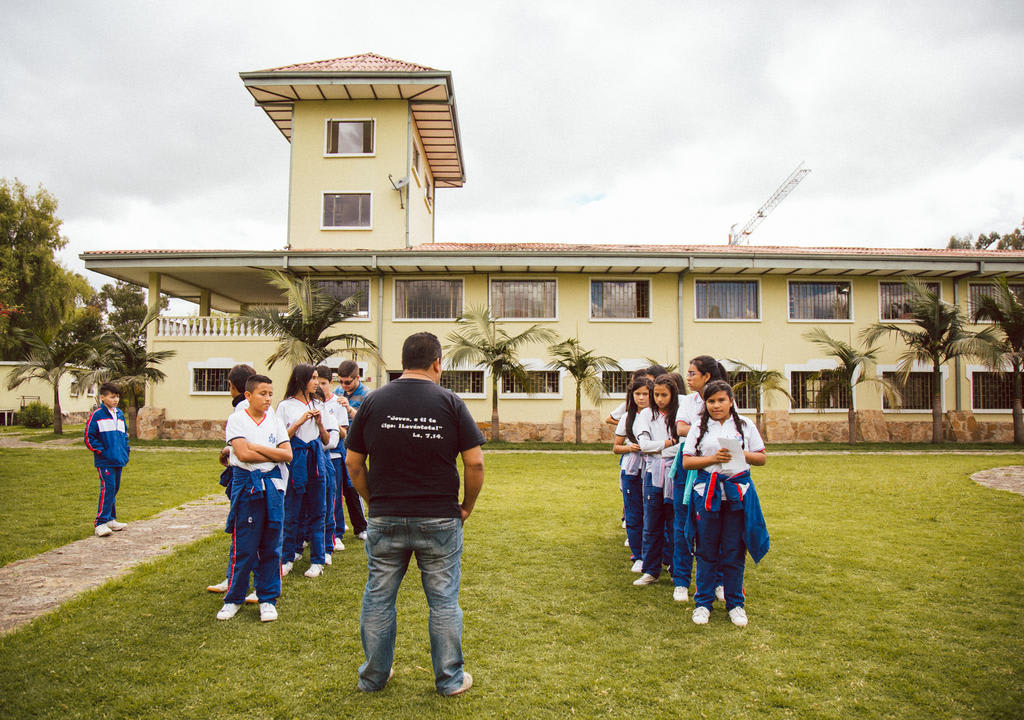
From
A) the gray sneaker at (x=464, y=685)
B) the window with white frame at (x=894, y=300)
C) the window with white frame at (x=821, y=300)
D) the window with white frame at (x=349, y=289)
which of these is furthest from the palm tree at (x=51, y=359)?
the window with white frame at (x=894, y=300)

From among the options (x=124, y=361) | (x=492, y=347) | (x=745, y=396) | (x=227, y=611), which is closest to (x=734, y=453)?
(x=227, y=611)

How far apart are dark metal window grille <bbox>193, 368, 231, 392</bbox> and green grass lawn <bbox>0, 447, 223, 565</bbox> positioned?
15.4ft

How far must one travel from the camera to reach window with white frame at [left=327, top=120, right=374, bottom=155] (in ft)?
75.2

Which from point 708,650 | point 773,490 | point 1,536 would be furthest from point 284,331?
point 708,650

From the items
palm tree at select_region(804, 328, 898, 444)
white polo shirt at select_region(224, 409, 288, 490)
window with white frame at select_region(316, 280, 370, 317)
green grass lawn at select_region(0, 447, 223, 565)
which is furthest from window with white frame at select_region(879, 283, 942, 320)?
white polo shirt at select_region(224, 409, 288, 490)

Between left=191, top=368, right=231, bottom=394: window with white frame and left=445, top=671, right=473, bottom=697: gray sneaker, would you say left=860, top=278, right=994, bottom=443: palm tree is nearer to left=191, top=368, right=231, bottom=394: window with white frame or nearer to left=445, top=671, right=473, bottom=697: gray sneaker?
left=445, top=671, right=473, bottom=697: gray sneaker

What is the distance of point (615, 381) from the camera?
21.1 metres

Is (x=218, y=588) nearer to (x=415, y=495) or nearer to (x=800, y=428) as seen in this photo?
(x=415, y=495)

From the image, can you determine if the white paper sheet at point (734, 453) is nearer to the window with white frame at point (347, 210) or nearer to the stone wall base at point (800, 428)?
the stone wall base at point (800, 428)

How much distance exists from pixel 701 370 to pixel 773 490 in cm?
641

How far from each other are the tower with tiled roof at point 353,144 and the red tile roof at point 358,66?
68 millimetres

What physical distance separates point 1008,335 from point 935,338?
2357mm

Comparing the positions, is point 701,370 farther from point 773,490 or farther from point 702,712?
point 773,490

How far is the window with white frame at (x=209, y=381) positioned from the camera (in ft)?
69.4
